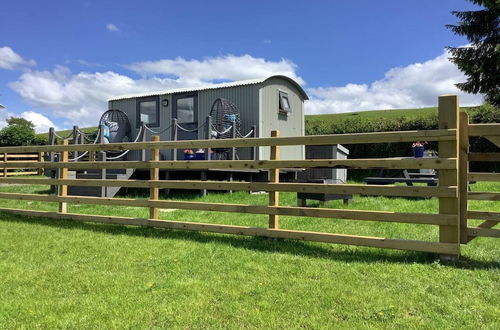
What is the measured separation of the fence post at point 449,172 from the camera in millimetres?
4211

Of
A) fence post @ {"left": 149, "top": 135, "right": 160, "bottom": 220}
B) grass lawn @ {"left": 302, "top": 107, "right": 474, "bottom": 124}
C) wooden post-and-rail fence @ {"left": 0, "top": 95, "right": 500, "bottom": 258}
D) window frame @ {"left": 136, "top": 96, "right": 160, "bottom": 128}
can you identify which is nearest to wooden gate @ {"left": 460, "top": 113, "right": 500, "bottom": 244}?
wooden post-and-rail fence @ {"left": 0, "top": 95, "right": 500, "bottom": 258}

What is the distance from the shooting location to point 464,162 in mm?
4422

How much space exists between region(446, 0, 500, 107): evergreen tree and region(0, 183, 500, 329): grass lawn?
15855 mm

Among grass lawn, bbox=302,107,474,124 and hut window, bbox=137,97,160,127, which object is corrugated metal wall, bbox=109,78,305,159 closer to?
hut window, bbox=137,97,160,127

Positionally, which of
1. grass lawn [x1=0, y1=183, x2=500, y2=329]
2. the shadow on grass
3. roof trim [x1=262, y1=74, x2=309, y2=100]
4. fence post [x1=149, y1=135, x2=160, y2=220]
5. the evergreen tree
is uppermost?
the evergreen tree

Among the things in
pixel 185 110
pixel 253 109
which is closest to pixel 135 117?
pixel 185 110

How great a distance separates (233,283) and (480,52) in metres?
20.3

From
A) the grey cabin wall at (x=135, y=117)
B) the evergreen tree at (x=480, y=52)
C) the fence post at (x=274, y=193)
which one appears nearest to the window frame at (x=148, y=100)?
the grey cabin wall at (x=135, y=117)

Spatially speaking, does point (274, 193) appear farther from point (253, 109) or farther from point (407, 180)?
point (253, 109)

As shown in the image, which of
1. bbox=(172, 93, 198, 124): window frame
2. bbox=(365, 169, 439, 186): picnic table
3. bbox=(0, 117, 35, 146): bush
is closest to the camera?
bbox=(365, 169, 439, 186): picnic table

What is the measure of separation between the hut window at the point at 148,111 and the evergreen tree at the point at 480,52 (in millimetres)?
13765

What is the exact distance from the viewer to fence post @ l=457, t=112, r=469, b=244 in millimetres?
4355

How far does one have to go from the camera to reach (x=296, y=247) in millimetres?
4805

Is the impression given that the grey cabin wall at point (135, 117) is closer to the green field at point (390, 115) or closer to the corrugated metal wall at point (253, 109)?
the corrugated metal wall at point (253, 109)
